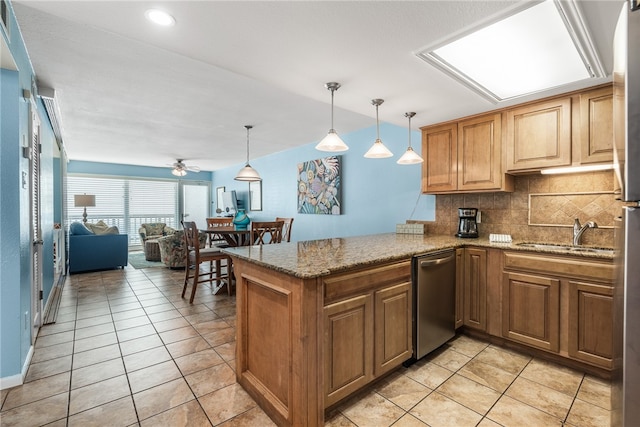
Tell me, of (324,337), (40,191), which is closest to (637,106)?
(324,337)

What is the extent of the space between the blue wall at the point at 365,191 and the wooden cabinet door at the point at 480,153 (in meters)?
0.60

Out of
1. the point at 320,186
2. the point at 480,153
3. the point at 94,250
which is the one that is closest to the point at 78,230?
the point at 94,250

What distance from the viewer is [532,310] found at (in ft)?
7.68

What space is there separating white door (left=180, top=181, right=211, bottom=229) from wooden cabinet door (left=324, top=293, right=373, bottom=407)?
813cm

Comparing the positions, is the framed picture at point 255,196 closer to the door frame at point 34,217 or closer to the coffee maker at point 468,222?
the door frame at point 34,217

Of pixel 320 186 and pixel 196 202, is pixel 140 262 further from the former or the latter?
pixel 320 186

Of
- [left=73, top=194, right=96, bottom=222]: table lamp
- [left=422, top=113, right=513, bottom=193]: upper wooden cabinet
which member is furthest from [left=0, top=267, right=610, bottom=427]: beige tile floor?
[left=73, top=194, right=96, bottom=222]: table lamp

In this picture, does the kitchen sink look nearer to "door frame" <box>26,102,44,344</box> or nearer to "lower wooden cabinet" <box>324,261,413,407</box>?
"lower wooden cabinet" <box>324,261,413,407</box>

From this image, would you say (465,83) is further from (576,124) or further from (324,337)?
(324,337)

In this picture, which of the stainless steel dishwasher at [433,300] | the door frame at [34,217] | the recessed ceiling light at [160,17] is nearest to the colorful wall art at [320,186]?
the stainless steel dishwasher at [433,300]

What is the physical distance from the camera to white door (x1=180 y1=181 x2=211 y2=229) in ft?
29.3

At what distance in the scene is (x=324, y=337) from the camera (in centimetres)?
153

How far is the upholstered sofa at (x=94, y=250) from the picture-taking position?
5.07m

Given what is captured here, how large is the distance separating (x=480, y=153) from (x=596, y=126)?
32.5 inches
